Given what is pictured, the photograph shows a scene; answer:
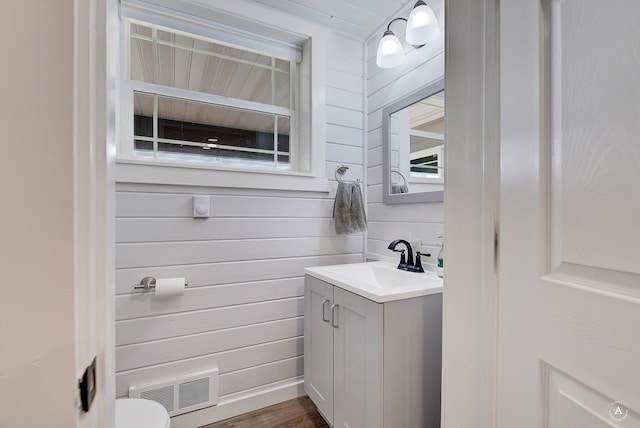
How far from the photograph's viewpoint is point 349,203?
1899 mm

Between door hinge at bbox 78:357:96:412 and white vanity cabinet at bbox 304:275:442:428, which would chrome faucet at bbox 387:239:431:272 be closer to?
white vanity cabinet at bbox 304:275:442:428

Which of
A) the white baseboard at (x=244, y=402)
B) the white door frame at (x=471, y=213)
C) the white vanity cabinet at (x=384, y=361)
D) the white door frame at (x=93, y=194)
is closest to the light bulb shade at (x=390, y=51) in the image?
the white door frame at (x=471, y=213)

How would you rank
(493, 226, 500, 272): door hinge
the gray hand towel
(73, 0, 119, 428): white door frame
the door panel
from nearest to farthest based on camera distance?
(73, 0, 119, 428): white door frame
the door panel
(493, 226, 500, 272): door hinge
the gray hand towel

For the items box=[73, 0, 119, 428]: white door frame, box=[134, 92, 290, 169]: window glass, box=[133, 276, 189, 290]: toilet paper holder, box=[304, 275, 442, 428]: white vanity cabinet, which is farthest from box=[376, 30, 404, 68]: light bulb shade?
box=[133, 276, 189, 290]: toilet paper holder

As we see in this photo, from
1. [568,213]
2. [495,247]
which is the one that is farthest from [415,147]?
[568,213]

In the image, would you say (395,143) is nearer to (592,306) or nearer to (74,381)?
(592,306)

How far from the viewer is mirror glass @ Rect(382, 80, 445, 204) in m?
1.57

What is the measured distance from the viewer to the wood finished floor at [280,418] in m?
1.61

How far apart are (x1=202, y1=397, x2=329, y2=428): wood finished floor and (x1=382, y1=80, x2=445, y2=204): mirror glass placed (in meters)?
1.37

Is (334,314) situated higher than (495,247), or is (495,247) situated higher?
(495,247)

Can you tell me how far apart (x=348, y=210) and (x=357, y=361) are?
0.93 m

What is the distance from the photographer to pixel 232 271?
169cm

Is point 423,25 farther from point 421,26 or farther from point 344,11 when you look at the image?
point 344,11

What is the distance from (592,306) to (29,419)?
2.67 feet
